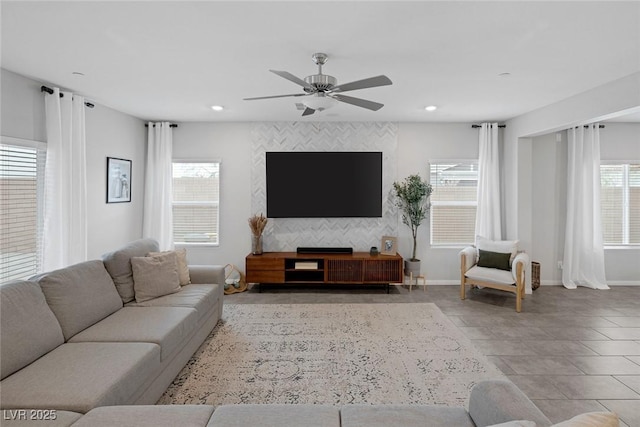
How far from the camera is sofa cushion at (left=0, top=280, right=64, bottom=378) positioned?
2.02m

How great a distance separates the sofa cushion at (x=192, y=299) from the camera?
10.7 ft

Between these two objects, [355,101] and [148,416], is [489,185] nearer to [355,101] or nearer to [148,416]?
[355,101]

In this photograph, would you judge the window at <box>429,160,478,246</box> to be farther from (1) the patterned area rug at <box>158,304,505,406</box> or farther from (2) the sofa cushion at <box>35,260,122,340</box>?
(2) the sofa cushion at <box>35,260,122,340</box>

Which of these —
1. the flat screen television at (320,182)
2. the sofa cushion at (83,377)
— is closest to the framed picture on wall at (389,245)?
the flat screen television at (320,182)

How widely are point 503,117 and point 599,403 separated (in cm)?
412

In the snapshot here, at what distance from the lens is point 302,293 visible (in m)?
5.48

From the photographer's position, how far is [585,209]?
5727 millimetres

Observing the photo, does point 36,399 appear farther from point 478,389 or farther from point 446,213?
point 446,213

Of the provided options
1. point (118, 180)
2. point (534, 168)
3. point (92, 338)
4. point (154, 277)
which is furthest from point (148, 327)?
point (534, 168)

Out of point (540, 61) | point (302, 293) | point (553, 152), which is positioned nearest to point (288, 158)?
point (302, 293)

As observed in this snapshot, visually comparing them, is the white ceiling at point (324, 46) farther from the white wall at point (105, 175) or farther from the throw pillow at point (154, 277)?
the throw pillow at point (154, 277)

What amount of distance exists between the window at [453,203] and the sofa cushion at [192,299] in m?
3.81

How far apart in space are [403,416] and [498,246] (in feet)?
13.8

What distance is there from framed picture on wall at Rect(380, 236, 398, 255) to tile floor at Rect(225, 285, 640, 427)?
617 mm
